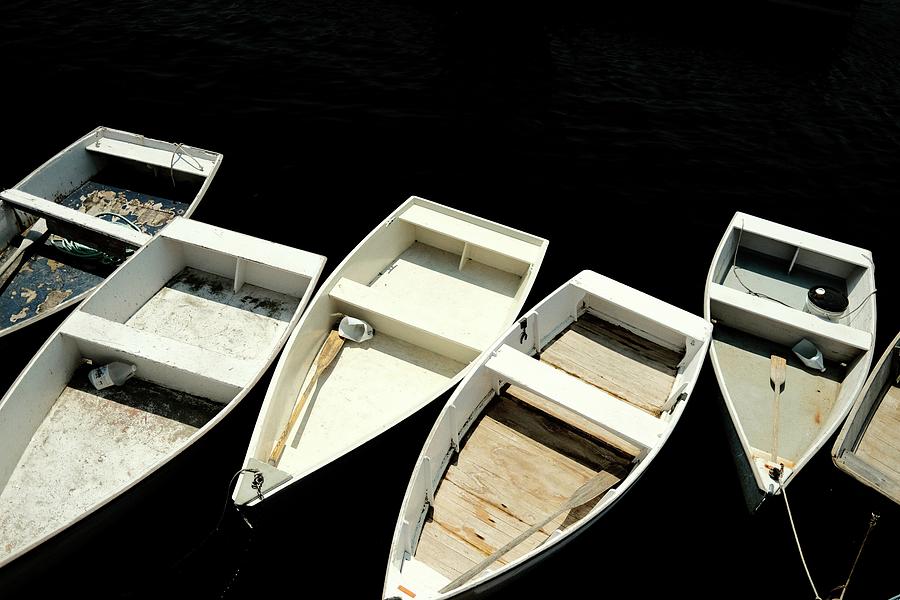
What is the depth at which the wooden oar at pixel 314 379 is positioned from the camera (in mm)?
10422

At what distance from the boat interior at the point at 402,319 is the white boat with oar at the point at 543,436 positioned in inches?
34.6

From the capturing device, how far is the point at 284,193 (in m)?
19.0

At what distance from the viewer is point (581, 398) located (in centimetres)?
1035

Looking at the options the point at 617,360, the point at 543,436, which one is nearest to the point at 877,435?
the point at 617,360

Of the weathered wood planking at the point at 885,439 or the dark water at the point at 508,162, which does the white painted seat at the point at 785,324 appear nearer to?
the weathered wood planking at the point at 885,439

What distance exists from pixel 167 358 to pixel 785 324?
12.5 m

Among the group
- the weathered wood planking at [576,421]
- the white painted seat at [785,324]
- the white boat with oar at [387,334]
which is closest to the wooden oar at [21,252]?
the white boat with oar at [387,334]

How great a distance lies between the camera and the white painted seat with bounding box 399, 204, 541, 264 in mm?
13797

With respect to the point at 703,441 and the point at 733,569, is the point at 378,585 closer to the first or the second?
the point at 733,569

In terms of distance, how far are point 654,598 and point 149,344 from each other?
10207 millimetres

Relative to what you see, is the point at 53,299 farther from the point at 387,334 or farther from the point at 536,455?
the point at 536,455

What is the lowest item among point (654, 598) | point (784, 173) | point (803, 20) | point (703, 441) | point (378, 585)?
point (378, 585)

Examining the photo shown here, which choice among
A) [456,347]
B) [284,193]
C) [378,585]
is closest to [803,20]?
[284,193]

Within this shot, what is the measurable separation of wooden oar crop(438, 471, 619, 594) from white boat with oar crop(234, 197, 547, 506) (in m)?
2.62
